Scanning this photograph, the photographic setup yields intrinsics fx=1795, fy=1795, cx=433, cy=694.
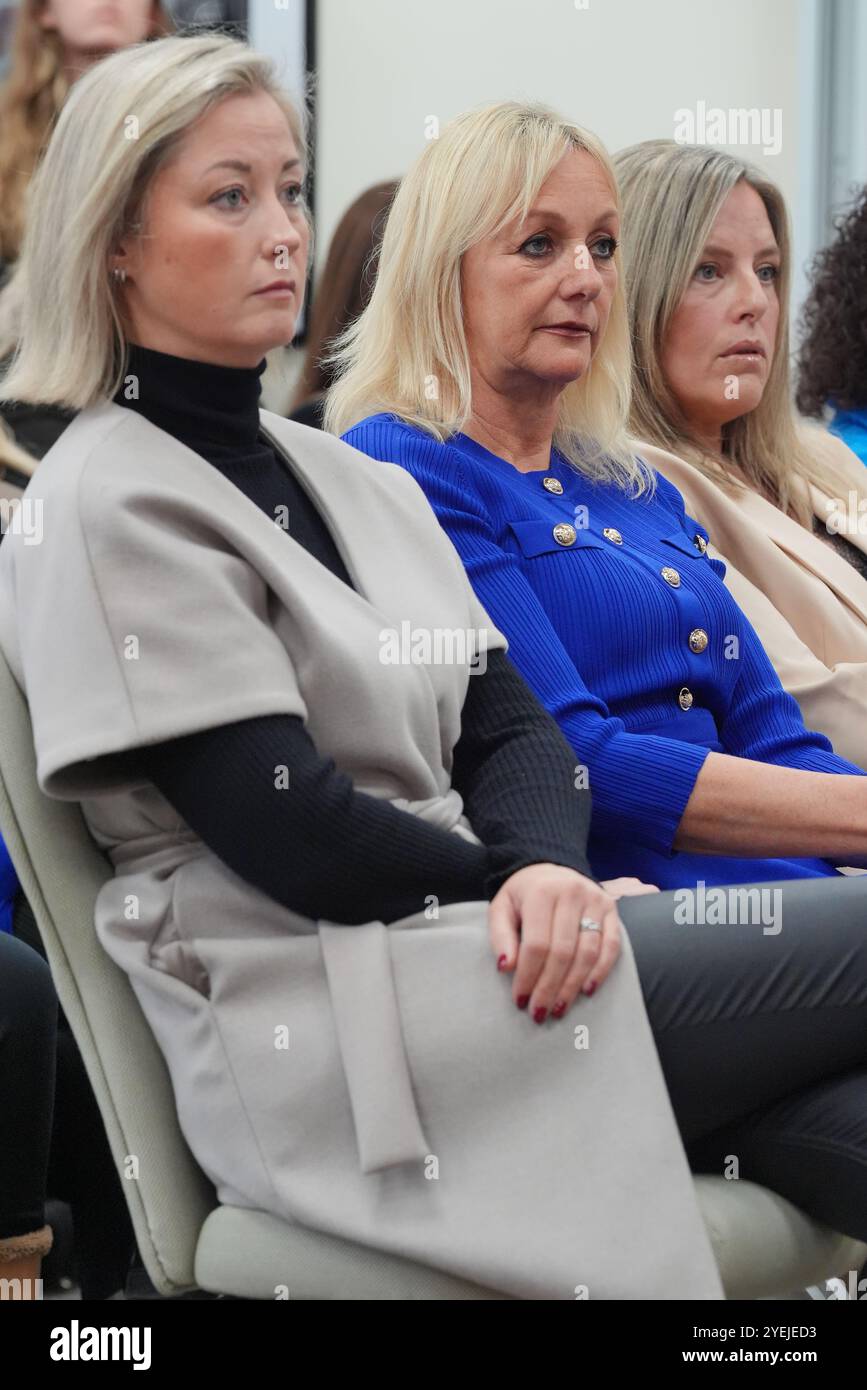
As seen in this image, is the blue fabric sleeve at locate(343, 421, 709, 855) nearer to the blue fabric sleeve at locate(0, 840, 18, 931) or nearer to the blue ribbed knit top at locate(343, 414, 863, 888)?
A: the blue ribbed knit top at locate(343, 414, 863, 888)

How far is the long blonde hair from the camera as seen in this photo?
2221 mm

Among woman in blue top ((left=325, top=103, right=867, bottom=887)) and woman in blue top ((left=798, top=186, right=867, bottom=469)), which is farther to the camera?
woman in blue top ((left=798, top=186, right=867, bottom=469))

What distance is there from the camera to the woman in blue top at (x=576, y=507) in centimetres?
153

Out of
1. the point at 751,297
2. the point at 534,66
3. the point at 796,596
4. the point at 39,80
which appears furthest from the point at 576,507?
the point at 534,66

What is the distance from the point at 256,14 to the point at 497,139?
170 cm

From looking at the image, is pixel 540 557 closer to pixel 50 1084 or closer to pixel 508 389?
pixel 508 389

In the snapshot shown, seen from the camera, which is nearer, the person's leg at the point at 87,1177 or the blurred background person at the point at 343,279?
the person's leg at the point at 87,1177

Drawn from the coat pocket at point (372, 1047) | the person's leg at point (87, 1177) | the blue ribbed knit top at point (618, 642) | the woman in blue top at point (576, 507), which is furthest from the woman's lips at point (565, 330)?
the person's leg at point (87, 1177)

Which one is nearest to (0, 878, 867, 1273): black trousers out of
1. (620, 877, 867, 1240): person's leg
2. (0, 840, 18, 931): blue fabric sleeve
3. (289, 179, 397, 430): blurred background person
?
(620, 877, 867, 1240): person's leg

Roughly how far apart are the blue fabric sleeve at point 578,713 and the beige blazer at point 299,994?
0.30 m

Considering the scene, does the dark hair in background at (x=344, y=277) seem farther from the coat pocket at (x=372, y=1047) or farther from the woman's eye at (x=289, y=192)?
the coat pocket at (x=372, y=1047)

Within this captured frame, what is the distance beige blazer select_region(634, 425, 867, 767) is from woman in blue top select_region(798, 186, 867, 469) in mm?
484

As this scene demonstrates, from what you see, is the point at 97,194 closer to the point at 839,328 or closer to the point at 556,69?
the point at 839,328

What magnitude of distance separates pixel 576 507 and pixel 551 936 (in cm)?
63
